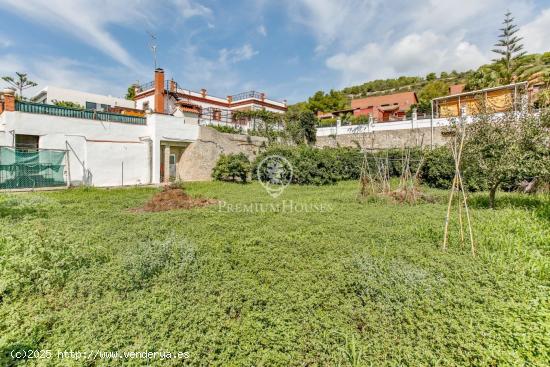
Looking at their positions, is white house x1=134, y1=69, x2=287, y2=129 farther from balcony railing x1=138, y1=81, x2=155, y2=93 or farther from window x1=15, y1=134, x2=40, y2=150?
window x1=15, y1=134, x2=40, y2=150

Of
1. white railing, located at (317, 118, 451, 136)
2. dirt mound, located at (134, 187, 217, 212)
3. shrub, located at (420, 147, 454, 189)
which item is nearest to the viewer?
dirt mound, located at (134, 187, 217, 212)

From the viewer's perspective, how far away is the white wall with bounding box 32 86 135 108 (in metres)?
→ 19.2

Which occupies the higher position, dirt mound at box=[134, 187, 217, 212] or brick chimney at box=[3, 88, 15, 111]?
brick chimney at box=[3, 88, 15, 111]

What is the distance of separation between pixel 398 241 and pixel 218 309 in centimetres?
305

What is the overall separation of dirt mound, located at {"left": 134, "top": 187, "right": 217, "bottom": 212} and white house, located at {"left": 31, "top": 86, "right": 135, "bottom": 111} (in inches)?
549

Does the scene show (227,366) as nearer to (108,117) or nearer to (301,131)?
(108,117)

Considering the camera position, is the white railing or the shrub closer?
the shrub

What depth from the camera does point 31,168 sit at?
10094 mm

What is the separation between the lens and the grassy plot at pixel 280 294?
2.29m

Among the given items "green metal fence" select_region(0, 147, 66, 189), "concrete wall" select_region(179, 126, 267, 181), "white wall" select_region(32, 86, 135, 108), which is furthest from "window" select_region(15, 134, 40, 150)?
"white wall" select_region(32, 86, 135, 108)

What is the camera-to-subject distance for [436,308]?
266 cm

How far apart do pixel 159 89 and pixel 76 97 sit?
23.0 feet

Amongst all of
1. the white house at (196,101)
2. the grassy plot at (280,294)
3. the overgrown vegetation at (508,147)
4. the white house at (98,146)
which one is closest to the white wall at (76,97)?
the white house at (196,101)

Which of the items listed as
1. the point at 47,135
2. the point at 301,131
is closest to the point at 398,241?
the point at 47,135
